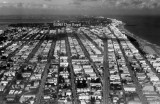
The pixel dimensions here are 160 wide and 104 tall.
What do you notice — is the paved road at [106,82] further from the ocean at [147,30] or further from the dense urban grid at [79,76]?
the ocean at [147,30]

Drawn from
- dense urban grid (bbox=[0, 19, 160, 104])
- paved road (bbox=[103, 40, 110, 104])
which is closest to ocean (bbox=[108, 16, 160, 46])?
dense urban grid (bbox=[0, 19, 160, 104])

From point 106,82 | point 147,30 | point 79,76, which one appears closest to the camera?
point 106,82

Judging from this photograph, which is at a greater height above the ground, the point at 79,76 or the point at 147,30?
the point at 147,30

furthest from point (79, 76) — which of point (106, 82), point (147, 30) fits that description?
point (147, 30)

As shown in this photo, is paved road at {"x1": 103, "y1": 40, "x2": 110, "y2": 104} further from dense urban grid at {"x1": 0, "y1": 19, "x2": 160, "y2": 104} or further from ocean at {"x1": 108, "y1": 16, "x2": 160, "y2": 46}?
ocean at {"x1": 108, "y1": 16, "x2": 160, "y2": 46}

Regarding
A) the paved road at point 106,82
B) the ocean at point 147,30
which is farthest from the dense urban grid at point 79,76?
the ocean at point 147,30

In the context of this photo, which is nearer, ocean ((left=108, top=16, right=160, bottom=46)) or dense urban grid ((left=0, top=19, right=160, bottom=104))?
dense urban grid ((left=0, top=19, right=160, bottom=104))

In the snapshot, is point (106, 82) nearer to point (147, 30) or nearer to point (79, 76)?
point (79, 76)

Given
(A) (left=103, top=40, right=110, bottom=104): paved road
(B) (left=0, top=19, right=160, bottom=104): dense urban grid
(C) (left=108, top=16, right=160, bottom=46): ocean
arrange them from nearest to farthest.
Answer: (A) (left=103, top=40, right=110, bottom=104): paved road
(B) (left=0, top=19, right=160, bottom=104): dense urban grid
(C) (left=108, top=16, right=160, bottom=46): ocean
